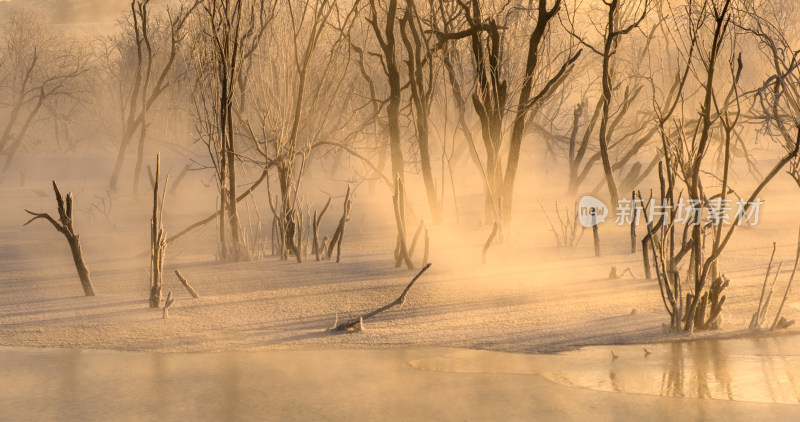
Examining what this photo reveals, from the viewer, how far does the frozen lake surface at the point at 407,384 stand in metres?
3.45

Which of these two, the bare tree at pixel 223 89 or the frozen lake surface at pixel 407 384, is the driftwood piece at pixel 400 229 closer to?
the bare tree at pixel 223 89

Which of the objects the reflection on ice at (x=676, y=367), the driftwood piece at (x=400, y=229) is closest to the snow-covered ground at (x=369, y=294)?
the driftwood piece at (x=400, y=229)

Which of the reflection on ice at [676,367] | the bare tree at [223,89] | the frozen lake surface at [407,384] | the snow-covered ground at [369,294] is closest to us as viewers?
the frozen lake surface at [407,384]

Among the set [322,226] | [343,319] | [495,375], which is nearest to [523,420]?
[495,375]

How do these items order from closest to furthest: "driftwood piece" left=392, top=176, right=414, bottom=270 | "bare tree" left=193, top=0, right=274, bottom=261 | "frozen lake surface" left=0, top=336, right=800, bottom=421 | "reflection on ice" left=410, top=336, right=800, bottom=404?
"frozen lake surface" left=0, top=336, right=800, bottom=421 < "reflection on ice" left=410, top=336, right=800, bottom=404 < "driftwood piece" left=392, top=176, right=414, bottom=270 < "bare tree" left=193, top=0, right=274, bottom=261

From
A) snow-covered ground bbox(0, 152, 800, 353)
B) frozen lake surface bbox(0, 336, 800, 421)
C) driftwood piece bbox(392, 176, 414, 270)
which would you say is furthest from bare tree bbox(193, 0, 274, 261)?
frozen lake surface bbox(0, 336, 800, 421)

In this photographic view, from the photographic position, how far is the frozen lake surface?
3.45m

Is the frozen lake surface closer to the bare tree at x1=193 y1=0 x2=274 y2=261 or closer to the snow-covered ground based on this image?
the snow-covered ground

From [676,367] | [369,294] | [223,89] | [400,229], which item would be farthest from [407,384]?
[223,89]

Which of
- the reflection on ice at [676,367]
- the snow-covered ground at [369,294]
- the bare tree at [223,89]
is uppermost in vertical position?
the bare tree at [223,89]

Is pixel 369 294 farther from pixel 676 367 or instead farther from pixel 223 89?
pixel 676 367

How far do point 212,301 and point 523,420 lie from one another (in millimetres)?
3018

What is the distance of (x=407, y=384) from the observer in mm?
3850

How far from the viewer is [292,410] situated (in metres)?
3.49
